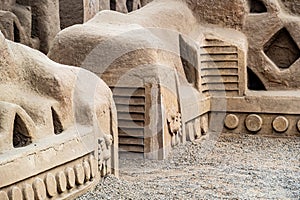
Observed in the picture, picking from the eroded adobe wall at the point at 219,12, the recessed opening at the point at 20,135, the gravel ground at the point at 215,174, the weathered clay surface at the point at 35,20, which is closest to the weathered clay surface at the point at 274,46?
the eroded adobe wall at the point at 219,12

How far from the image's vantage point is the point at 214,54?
7367 millimetres

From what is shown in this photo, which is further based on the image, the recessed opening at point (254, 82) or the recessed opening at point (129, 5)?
the recessed opening at point (129, 5)

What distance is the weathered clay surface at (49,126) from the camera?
143 inches

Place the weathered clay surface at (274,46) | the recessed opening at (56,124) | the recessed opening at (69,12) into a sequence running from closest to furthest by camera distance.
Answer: the recessed opening at (56,124)
the weathered clay surface at (274,46)
the recessed opening at (69,12)

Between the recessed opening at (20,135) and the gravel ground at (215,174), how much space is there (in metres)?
0.60

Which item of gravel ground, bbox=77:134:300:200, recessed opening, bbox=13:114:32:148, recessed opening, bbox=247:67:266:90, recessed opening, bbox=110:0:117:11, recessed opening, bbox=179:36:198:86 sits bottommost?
gravel ground, bbox=77:134:300:200

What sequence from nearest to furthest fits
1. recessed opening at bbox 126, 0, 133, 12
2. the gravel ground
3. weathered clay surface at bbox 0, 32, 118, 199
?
1. weathered clay surface at bbox 0, 32, 118, 199
2. the gravel ground
3. recessed opening at bbox 126, 0, 133, 12

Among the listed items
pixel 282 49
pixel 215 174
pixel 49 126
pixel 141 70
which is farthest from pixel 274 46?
pixel 49 126

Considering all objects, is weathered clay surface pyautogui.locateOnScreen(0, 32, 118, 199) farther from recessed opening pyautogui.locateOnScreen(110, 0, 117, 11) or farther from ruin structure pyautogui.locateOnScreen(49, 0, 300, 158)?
recessed opening pyautogui.locateOnScreen(110, 0, 117, 11)

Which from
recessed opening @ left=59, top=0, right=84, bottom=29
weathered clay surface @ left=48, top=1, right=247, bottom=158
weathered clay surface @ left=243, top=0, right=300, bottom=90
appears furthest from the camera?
recessed opening @ left=59, top=0, right=84, bottom=29

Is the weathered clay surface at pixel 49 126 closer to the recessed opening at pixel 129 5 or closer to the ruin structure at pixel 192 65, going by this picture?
the ruin structure at pixel 192 65

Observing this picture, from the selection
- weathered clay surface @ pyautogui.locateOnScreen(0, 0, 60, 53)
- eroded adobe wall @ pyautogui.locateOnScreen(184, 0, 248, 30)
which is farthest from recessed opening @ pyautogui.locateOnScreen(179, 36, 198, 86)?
weathered clay surface @ pyautogui.locateOnScreen(0, 0, 60, 53)

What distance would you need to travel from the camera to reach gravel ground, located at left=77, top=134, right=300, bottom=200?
468cm

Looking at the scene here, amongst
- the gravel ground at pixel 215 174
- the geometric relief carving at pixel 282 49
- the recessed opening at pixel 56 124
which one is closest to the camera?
the recessed opening at pixel 56 124
